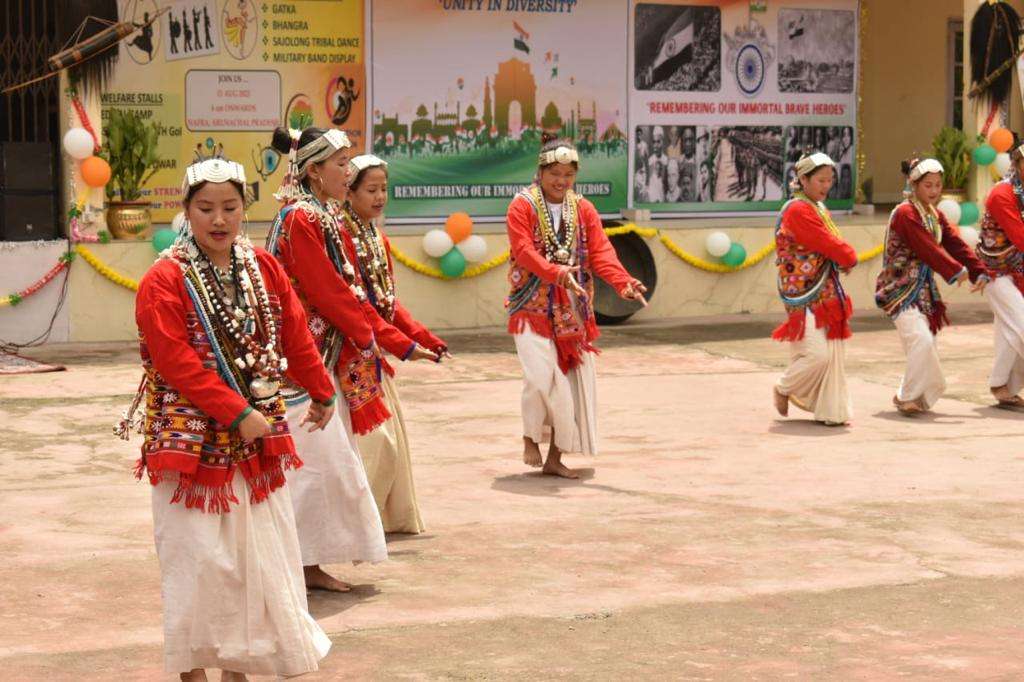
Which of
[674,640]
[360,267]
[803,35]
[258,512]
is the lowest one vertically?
[674,640]

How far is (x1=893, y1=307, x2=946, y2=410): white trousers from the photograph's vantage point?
10625mm

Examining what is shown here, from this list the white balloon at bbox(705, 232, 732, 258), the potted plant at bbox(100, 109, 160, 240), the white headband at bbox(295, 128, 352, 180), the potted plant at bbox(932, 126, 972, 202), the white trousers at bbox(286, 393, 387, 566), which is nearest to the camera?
the white trousers at bbox(286, 393, 387, 566)

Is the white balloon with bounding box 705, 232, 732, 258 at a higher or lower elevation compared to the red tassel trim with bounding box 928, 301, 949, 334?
higher

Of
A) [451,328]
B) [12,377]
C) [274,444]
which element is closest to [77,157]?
[12,377]

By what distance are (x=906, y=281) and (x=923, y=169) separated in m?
0.72

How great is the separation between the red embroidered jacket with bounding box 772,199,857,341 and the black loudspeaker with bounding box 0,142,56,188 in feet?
21.0

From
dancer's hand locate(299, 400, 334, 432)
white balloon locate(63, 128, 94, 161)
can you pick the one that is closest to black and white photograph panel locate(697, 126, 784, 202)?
white balloon locate(63, 128, 94, 161)

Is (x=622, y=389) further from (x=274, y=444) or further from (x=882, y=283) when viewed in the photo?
(x=274, y=444)

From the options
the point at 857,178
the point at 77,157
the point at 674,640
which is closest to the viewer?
the point at 674,640

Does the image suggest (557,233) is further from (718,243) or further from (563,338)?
(718,243)

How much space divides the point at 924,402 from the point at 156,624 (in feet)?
20.0

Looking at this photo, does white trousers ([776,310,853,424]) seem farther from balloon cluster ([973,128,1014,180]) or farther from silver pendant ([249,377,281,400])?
balloon cluster ([973,128,1014,180])

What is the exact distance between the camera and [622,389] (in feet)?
38.4

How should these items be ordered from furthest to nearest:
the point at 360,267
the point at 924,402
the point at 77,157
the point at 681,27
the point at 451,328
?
1. the point at 681,27
2. the point at 451,328
3. the point at 77,157
4. the point at 924,402
5. the point at 360,267
